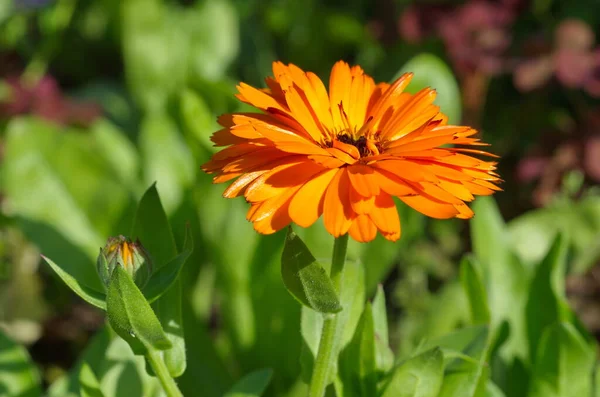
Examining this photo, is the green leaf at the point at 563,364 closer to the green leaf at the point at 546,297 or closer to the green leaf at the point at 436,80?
the green leaf at the point at 546,297

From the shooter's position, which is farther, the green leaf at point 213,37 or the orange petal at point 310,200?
the green leaf at point 213,37

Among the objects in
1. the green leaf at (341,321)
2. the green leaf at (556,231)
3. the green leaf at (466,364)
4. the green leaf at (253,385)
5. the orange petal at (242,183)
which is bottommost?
the green leaf at (556,231)

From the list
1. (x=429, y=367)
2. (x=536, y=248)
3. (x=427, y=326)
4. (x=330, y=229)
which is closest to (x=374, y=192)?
(x=330, y=229)

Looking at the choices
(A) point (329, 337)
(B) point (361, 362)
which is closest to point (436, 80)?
(B) point (361, 362)

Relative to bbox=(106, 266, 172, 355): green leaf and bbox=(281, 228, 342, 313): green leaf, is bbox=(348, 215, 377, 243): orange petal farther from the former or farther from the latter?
bbox=(106, 266, 172, 355): green leaf

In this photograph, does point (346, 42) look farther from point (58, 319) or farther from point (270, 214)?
point (270, 214)

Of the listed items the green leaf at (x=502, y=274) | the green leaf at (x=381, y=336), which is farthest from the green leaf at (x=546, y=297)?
the green leaf at (x=381, y=336)
